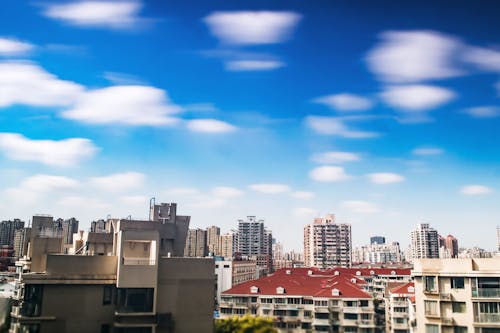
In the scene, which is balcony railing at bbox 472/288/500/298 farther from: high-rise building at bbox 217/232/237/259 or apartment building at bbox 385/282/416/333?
high-rise building at bbox 217/232/237/259

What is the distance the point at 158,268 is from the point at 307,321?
1095 inches

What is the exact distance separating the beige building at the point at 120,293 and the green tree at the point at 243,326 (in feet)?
39.6

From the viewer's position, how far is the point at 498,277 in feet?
98.4

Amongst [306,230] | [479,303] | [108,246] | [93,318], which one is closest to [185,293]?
[93,318]

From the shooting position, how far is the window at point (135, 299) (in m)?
26.9

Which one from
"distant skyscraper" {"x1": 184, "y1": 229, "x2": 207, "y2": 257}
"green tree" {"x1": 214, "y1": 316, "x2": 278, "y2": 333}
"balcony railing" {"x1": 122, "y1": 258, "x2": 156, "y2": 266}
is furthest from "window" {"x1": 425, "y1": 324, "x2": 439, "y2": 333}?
"distant skyscraper" {"x1": 184, "y1": 229, "x2": 207, "y2": 257}

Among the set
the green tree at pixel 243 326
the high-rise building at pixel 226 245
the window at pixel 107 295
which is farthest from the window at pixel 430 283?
the high-rise building at pixel 226 245

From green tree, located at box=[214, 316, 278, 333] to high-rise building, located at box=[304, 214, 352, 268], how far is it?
10138 centimetres

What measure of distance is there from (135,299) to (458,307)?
787 inches

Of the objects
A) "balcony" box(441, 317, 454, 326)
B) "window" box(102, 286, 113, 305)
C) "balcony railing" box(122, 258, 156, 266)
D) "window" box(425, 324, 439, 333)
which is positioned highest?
"balcony railing" box(122, 258, 156, 266)

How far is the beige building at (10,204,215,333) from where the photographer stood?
1024 inches

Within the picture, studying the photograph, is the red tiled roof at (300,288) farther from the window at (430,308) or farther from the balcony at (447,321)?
the balcony at (447,321)

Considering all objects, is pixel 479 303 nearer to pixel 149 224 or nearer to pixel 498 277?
pixel 498 277

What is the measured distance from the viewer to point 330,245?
142625mm
